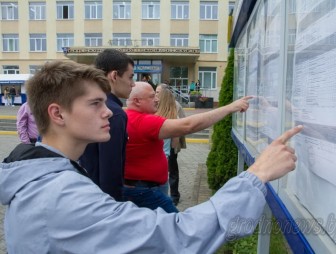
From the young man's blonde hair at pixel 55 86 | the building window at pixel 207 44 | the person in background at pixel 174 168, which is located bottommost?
the person in background at pixel 174 168

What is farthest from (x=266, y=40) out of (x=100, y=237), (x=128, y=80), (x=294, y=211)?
(x=100, y=237)

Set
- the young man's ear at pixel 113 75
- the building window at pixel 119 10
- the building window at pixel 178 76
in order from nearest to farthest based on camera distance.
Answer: the young man's ear at pixel 113 75, the building window at pixel 178 76, the building window at pixel 119 10

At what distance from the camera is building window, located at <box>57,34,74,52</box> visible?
34.6 m

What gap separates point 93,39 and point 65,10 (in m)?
3.61

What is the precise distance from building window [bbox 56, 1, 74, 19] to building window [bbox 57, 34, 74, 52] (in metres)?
1.64

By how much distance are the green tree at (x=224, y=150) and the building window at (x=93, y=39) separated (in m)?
29.4

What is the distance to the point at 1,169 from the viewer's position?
1292mm

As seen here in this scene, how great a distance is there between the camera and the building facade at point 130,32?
32.6 m

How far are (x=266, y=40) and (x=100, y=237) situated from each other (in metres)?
1.73

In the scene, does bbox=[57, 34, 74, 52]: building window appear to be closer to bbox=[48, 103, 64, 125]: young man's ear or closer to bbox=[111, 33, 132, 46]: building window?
bbox=[111, 33, 132, 46]: building window

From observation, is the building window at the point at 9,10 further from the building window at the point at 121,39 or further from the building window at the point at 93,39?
the building window at the point at 121,39

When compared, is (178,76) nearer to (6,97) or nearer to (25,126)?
(6,97)

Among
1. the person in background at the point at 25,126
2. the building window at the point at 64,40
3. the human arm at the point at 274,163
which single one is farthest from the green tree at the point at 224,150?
the building window at the point at 64,40

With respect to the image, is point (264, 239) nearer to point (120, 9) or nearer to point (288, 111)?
point (288, 111)
